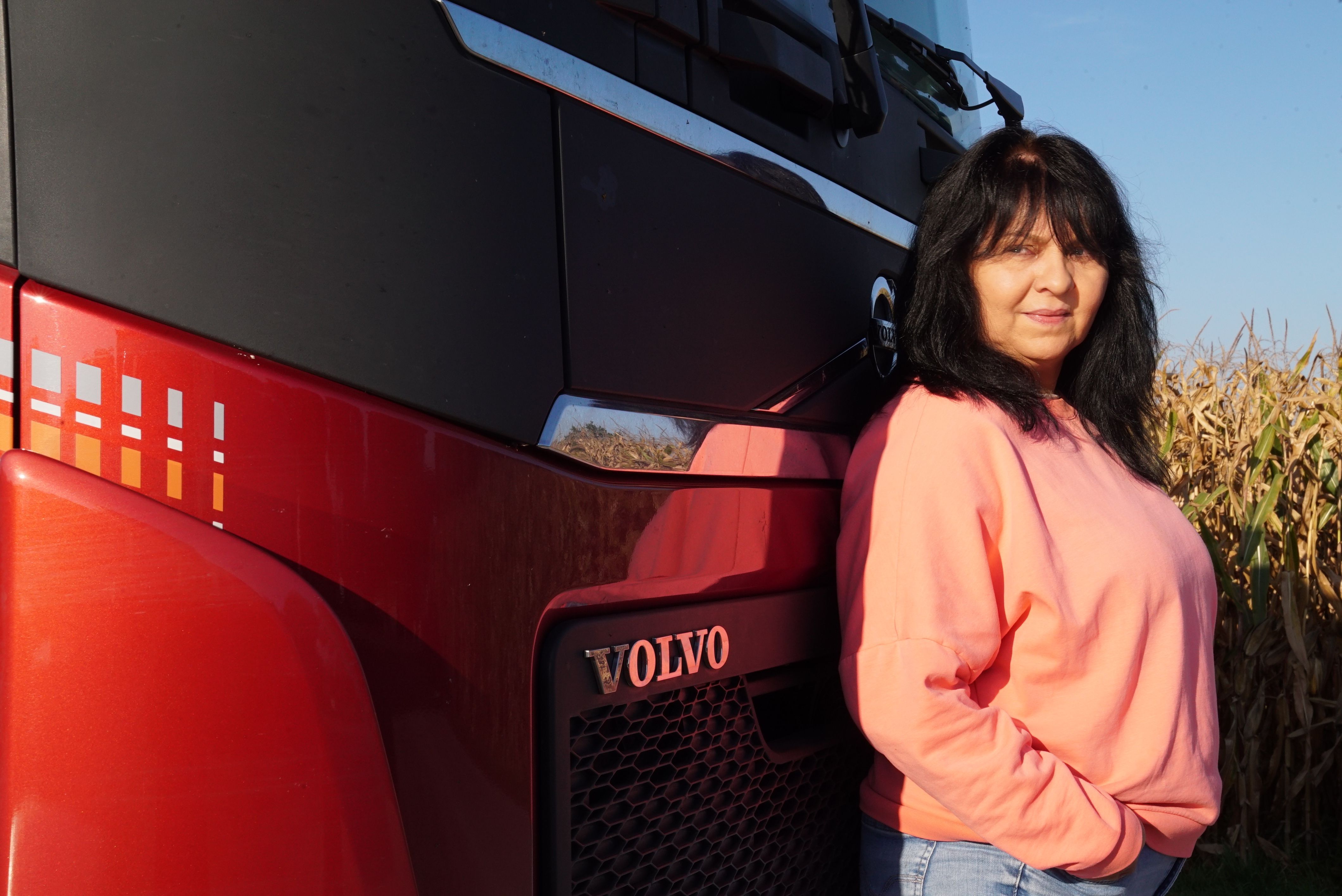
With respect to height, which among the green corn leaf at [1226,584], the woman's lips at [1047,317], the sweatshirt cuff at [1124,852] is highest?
the woman's lips at [1047,317]

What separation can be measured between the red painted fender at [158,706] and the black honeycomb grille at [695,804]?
1.09 ft

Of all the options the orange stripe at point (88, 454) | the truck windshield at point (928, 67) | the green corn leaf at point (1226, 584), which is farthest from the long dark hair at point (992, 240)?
the green corn leaf at point (1226, 584)

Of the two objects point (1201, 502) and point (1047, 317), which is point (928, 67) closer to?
point (1047, 317)

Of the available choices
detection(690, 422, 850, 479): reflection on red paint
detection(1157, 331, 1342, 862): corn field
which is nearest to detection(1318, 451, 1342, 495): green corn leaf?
detection(1157, 331, 1342, 862): corn field

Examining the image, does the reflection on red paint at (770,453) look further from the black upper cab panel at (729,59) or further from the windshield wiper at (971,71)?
the windshield wiper at (971,71)

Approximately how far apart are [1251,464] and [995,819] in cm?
297

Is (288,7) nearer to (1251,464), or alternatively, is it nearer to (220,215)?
(220,215)

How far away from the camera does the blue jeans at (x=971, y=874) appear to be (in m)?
1.50

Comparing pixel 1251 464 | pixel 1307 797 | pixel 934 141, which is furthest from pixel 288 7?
pixel 1307 797

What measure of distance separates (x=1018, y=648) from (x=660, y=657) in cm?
53

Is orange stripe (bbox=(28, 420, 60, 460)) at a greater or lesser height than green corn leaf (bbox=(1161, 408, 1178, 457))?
lesser

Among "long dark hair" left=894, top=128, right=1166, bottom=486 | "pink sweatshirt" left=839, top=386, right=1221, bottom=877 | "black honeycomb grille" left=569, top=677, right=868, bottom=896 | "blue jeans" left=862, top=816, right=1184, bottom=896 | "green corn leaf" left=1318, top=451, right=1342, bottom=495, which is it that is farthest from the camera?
"green corn leaf" left=1318, top=451, right=1342, bottom=495

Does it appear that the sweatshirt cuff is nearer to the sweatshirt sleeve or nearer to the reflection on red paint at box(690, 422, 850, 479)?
the sweatshirt sleeve

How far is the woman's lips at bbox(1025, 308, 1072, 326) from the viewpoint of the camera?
1718 mm
